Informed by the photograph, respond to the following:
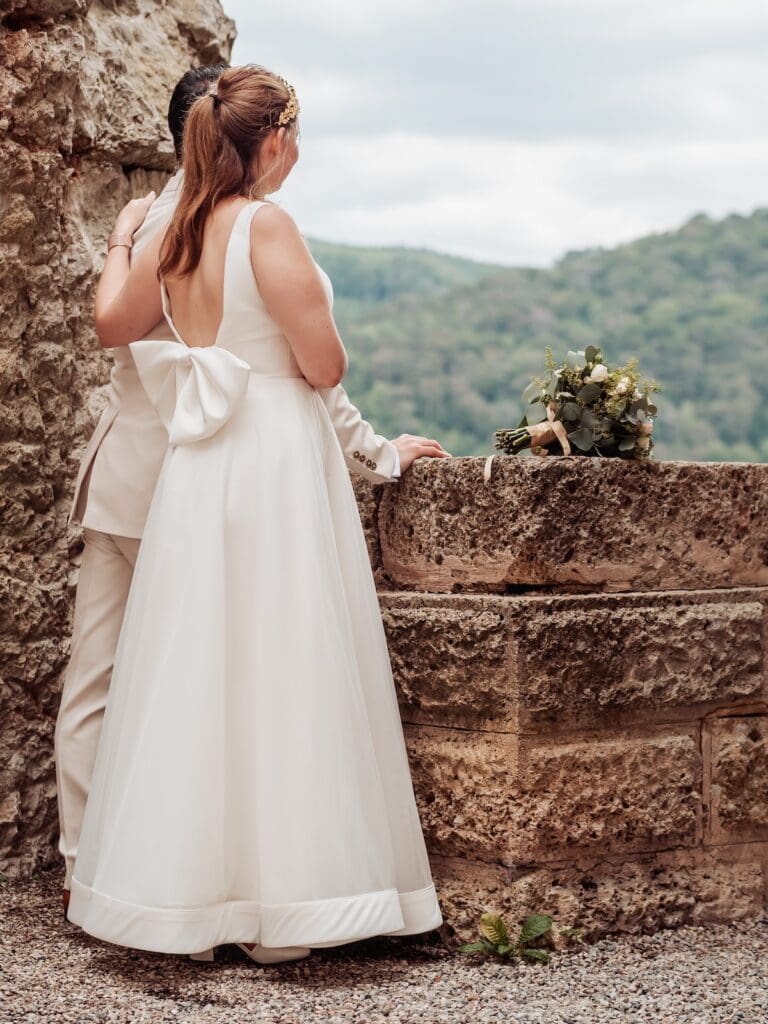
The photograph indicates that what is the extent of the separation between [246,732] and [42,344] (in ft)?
5.05

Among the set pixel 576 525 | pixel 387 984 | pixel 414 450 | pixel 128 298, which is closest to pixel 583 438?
pixel 576 525

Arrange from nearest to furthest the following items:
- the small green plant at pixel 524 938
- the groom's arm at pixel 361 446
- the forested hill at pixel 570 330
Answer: the small green plant at pixel 524 938
the groom's arm at pixel 361 446
the forested hill at pixel 570 330

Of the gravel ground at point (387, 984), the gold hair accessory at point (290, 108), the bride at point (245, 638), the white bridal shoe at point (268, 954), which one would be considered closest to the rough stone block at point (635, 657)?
the bride at point (245, 638)

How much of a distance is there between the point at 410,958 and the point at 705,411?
941 inches

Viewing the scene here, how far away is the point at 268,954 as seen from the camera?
2.95 m

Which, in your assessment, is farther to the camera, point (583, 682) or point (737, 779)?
point (737, 779)

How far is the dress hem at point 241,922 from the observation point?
9.11 feet

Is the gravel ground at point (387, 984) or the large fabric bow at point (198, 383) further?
the large fabric bow at point (198, 383)

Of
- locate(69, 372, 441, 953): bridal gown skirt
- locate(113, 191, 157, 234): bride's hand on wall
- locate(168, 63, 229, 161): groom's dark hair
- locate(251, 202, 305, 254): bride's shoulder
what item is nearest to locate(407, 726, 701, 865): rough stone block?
locate(69, 372, 441, 953): bridal gown skirt

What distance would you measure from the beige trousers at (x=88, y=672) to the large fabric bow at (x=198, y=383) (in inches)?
18.6

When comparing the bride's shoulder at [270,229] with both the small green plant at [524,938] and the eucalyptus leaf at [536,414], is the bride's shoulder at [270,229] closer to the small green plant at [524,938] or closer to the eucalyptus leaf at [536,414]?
the eucalyptus leaf at [536,414]

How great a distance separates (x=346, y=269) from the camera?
109ft

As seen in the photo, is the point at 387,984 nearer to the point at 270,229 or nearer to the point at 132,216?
the point at 270,229

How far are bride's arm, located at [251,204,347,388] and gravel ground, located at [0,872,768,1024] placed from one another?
1.47 meters
